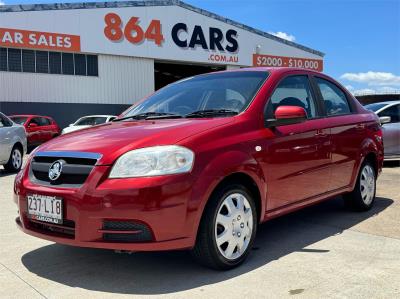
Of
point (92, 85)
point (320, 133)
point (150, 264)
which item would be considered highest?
point (92, 85)

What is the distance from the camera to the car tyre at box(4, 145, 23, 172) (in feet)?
34.8

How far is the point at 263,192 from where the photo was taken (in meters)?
4.02

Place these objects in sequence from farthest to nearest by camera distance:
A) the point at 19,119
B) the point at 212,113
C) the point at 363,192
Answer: the point at 19,119 < the point at 363,192 < the point at 212,113

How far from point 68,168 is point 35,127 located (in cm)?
1564

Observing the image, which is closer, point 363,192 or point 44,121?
point 363,192

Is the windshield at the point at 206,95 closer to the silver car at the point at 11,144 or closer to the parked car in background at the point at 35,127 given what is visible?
the silver car at the point at 11,144

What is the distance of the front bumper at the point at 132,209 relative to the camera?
10.7ft

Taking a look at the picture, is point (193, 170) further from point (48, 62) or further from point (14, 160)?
point (48, 62)

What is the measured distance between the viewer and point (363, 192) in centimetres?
575

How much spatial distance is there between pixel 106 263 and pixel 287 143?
1869mm

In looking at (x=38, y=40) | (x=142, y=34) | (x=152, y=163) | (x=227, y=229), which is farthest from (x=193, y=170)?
(x=142, y=34)

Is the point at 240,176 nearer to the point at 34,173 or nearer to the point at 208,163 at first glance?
the point at 208,163

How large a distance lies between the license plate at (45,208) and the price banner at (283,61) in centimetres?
2835

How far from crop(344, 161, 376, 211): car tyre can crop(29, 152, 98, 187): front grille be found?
3.44 metres
